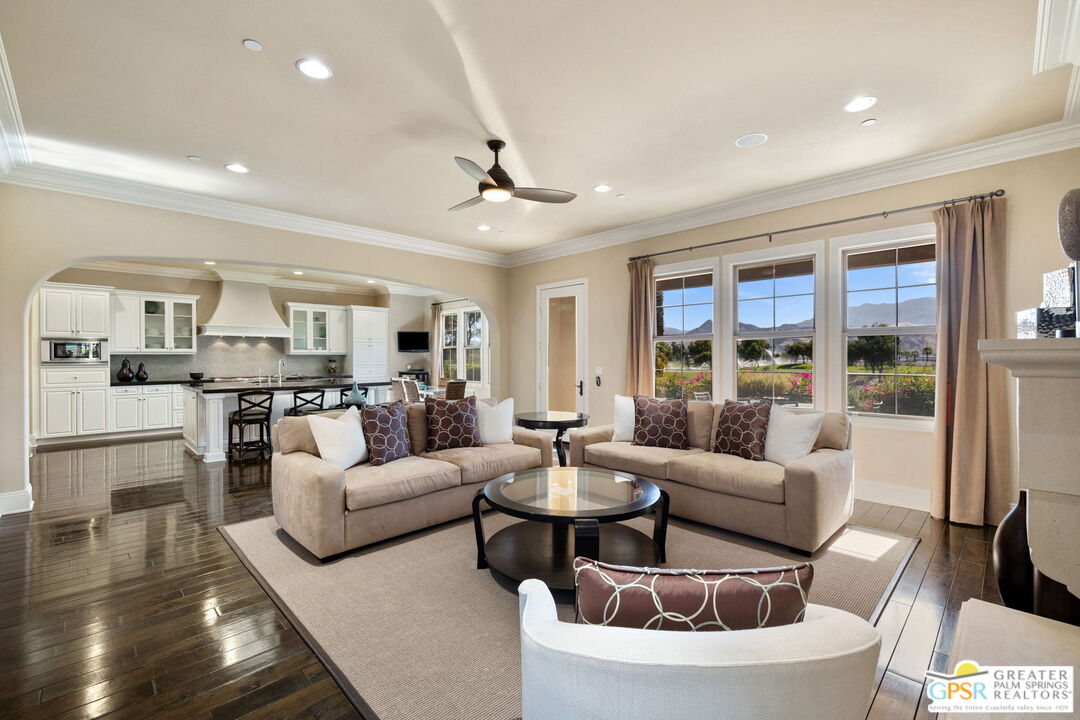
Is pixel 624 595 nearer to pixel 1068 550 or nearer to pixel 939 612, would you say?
pixel 1068 550

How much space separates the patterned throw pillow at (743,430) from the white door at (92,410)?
344 inches

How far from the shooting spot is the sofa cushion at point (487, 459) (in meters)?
3.71

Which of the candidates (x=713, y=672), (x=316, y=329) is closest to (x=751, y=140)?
(x=713, y=672)

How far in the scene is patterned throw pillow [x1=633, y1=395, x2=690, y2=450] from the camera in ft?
13.6

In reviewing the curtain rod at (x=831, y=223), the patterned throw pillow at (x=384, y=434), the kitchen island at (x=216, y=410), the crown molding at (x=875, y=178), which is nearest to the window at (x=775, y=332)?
the curtain rod at (x=831, y=223)

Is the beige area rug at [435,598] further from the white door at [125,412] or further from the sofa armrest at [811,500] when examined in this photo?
the white door at [125,412]

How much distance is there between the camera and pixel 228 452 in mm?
6195

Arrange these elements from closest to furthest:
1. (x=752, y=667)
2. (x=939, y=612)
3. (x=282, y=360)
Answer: (x=752, y=667) < (x=939, y=612) < (x=282, y=360)

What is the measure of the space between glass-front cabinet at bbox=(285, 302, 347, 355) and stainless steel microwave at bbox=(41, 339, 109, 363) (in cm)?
271

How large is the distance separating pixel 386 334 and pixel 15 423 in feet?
20.8

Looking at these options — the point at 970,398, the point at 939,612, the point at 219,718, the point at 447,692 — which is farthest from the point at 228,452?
the point at 970,398

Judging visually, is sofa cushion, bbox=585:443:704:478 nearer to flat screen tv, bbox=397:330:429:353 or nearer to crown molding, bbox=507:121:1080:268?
crown molding, bbox=507:121:1080:268

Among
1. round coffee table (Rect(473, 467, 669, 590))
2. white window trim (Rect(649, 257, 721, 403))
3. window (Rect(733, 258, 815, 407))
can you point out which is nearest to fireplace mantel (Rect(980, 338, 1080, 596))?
round coffee table (Rect(473, 467, 669, 590))

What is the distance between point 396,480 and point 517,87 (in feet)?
8.67
